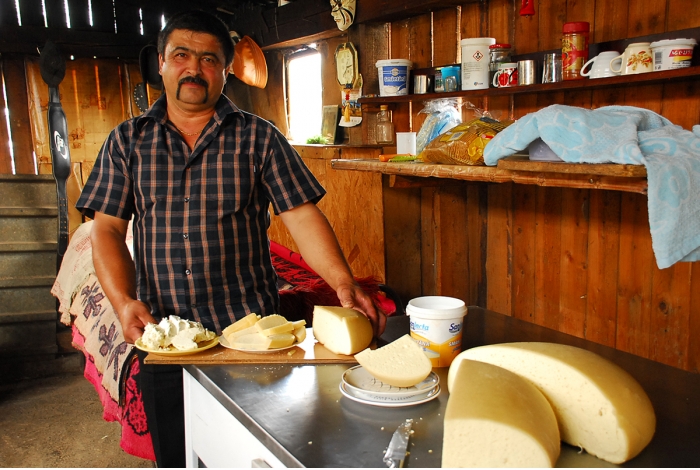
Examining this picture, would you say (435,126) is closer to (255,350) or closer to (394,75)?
(394,75)

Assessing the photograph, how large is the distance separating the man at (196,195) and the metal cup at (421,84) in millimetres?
1215

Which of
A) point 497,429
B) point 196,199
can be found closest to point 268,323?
point 196,199

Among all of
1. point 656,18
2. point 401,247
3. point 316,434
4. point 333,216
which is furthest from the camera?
point 333,216

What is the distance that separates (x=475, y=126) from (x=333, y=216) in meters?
1.44

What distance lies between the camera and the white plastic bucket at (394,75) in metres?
3.10

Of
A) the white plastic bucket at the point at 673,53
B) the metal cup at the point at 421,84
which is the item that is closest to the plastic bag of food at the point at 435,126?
the metal cup at the point at 421,84

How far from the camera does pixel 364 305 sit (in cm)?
160

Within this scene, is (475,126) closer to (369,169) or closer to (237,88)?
(369,169)

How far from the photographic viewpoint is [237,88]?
17.6ft

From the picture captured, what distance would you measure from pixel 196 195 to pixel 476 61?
4.61ft

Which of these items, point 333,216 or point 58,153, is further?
point 58,153

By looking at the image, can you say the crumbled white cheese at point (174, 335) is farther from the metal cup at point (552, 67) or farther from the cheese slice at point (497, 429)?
the metal cup at point (552, 67)

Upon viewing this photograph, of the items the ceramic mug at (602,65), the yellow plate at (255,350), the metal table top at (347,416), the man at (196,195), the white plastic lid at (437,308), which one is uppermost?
the ceramic mug at (602,65)

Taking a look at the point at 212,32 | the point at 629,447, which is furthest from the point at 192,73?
the point at 629,447
